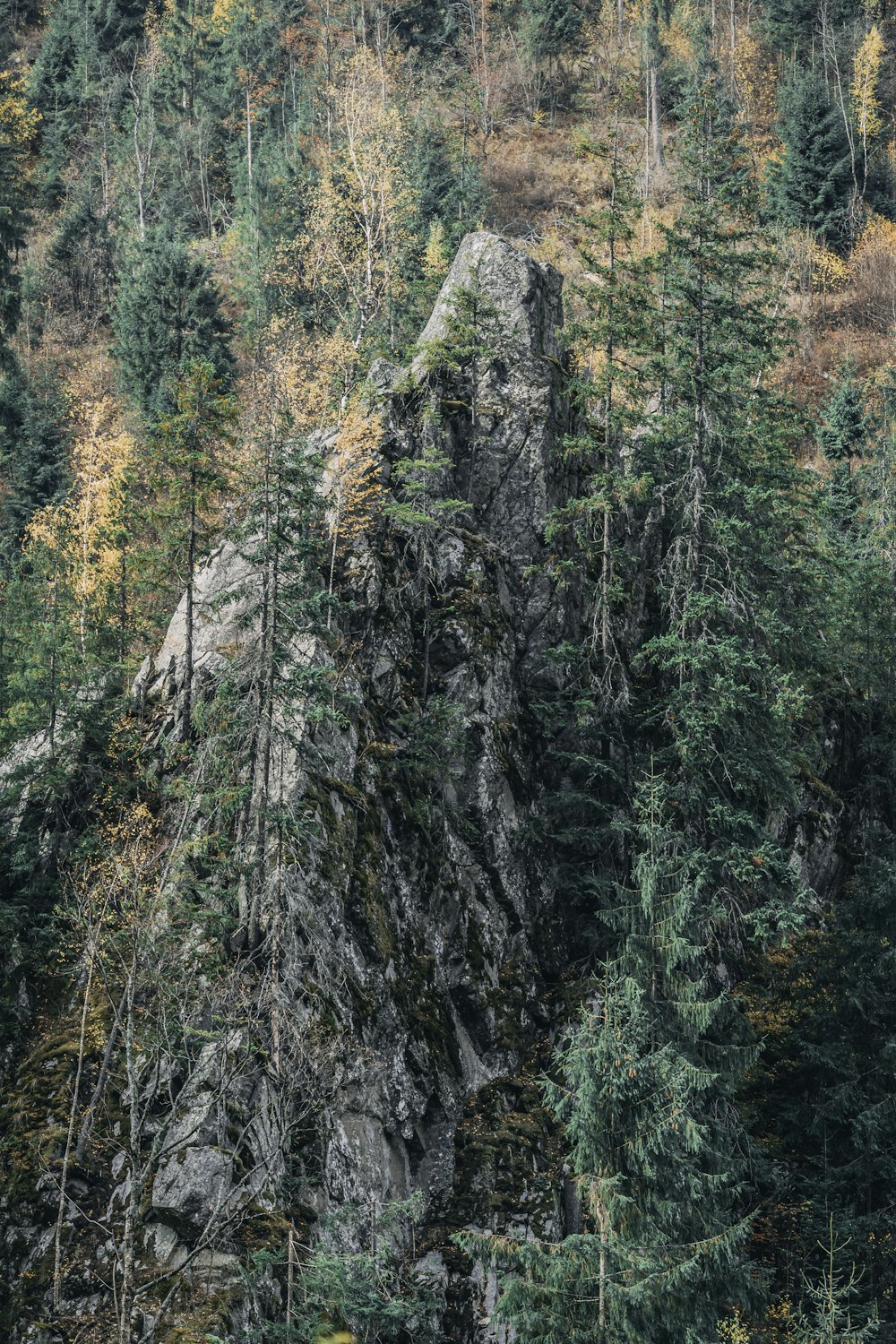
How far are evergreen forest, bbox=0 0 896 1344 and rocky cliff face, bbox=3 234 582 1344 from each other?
87mm

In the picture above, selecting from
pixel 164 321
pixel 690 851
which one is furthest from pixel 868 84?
pixel 690 851

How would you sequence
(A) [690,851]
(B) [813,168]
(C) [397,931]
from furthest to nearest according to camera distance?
(B) [813,168] → (A) [690,851] → (C) [397,931]

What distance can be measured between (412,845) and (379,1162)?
6035mm

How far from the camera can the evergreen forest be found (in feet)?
52.2

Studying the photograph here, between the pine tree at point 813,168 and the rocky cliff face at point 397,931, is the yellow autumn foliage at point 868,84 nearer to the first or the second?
the pine tree at point 813,168

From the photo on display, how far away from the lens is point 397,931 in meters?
21.2

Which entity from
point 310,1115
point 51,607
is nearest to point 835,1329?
point 310,1115

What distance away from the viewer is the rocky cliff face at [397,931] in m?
16.1

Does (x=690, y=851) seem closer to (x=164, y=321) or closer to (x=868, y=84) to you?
(x=164, y=321)

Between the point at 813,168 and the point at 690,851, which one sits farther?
the point at 813,168

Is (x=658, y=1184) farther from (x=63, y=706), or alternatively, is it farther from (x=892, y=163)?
(x=892, y=163)

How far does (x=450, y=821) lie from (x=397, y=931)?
3.05 m

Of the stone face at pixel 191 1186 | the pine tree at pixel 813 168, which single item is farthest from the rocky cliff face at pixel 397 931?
the pine tree at pixel 813 168

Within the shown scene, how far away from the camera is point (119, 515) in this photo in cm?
2891
